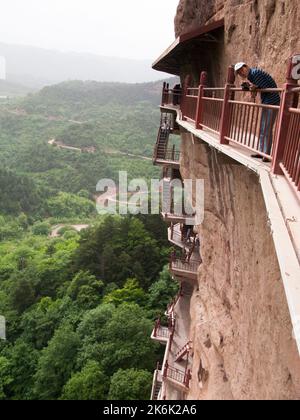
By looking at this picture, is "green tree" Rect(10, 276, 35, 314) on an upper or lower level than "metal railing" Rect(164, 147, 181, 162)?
lower

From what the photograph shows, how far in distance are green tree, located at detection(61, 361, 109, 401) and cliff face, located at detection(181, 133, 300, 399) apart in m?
9.70

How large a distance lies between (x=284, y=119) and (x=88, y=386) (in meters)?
17.8

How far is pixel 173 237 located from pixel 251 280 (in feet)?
32.4

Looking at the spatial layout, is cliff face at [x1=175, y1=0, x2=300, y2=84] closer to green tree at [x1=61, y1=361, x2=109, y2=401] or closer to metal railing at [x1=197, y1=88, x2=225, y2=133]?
metal railing at [x1=197, y1=88, x2=225, y2=133]

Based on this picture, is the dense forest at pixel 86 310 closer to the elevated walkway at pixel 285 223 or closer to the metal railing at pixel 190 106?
the metal railing at pixel 190 106

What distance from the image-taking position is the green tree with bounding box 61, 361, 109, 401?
58.3ft

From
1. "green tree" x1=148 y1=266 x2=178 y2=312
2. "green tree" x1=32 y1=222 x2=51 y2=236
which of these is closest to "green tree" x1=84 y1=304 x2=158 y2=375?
"green tree" x1=148 y1=266 x2=178 y2=312

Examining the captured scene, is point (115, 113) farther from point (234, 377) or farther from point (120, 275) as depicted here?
point (234, 377)

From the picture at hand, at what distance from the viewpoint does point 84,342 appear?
21.8 meters

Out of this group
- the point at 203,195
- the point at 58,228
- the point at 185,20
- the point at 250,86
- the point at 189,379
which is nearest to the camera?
the point at 250,86

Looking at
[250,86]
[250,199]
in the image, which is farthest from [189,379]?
[250,86]

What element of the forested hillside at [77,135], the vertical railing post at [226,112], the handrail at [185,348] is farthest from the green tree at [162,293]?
the forested hillside at [77,135]

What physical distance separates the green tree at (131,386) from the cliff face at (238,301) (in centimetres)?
805

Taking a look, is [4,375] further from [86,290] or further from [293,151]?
[293,151]
